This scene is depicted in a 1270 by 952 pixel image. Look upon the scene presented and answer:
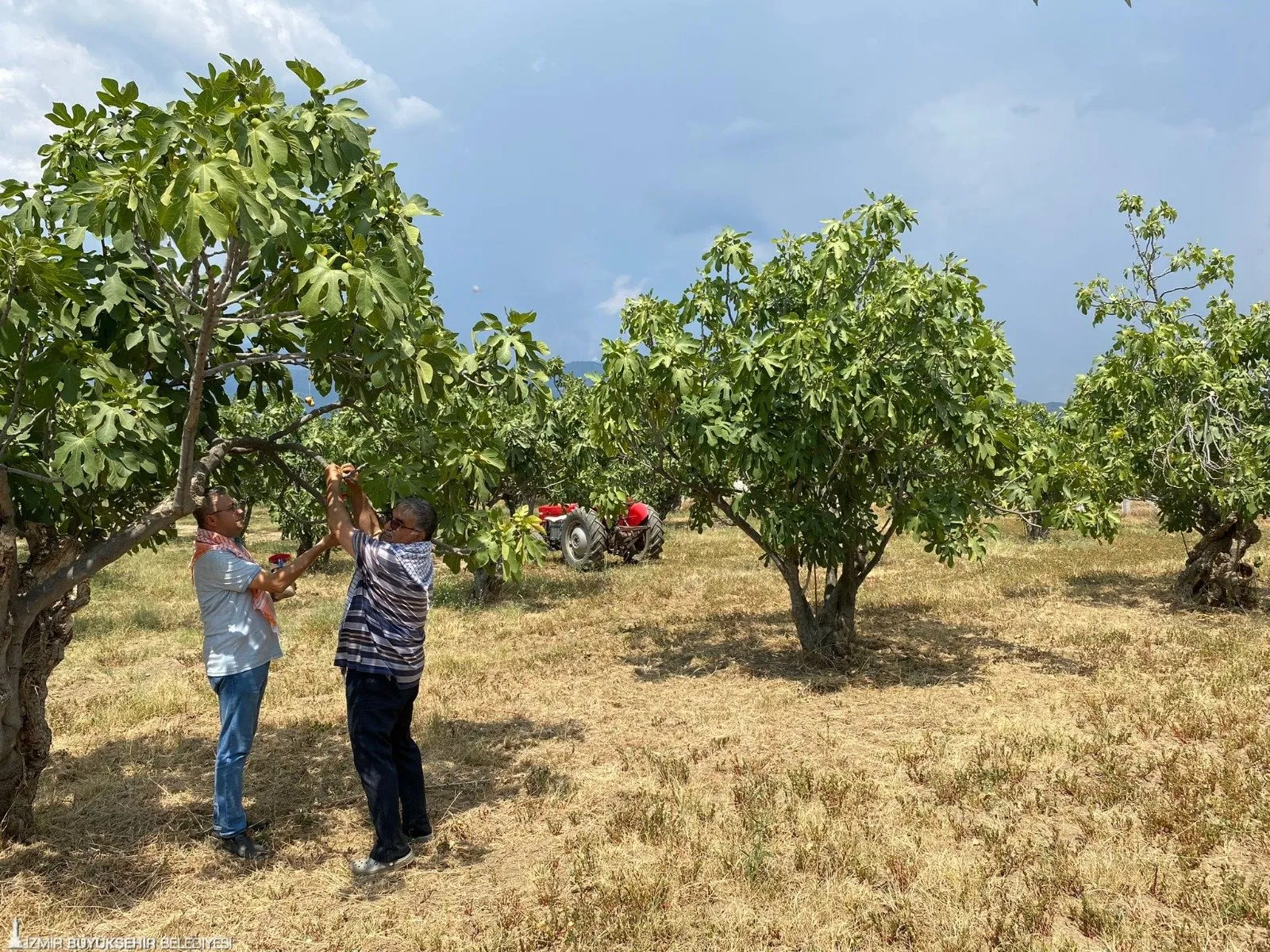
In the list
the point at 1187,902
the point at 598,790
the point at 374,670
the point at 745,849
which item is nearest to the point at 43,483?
the point at 374,670

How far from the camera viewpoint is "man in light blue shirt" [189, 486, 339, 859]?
4793mm

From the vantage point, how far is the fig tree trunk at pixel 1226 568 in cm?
1275

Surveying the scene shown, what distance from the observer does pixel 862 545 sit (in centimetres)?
951

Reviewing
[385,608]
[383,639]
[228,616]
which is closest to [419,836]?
[383,639]

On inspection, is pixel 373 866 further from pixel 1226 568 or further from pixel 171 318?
pixel 1226 568

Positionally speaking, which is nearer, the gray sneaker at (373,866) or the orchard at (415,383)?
the orchard at (415,383)

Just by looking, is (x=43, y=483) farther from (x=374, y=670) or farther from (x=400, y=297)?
(x=400, y=297)

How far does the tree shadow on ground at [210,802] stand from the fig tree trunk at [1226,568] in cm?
1020

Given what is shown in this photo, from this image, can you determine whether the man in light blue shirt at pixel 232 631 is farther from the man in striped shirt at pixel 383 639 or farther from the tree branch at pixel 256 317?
the tree branch at pixel 256 317

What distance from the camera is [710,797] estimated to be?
586 centimetres

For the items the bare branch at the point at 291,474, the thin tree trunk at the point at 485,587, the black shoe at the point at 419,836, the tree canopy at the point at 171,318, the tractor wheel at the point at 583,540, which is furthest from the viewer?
the tractor wheel at the point at 583,540

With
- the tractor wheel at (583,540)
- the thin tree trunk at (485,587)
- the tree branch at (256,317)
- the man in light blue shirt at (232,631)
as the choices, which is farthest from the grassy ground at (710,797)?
the tractor wheel at (583,540)

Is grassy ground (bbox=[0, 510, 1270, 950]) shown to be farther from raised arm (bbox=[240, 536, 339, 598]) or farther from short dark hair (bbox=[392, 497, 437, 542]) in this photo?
short dark hair (bbox=[392, 497, 437, 542])

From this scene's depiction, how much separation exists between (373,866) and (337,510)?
1.90 meters
